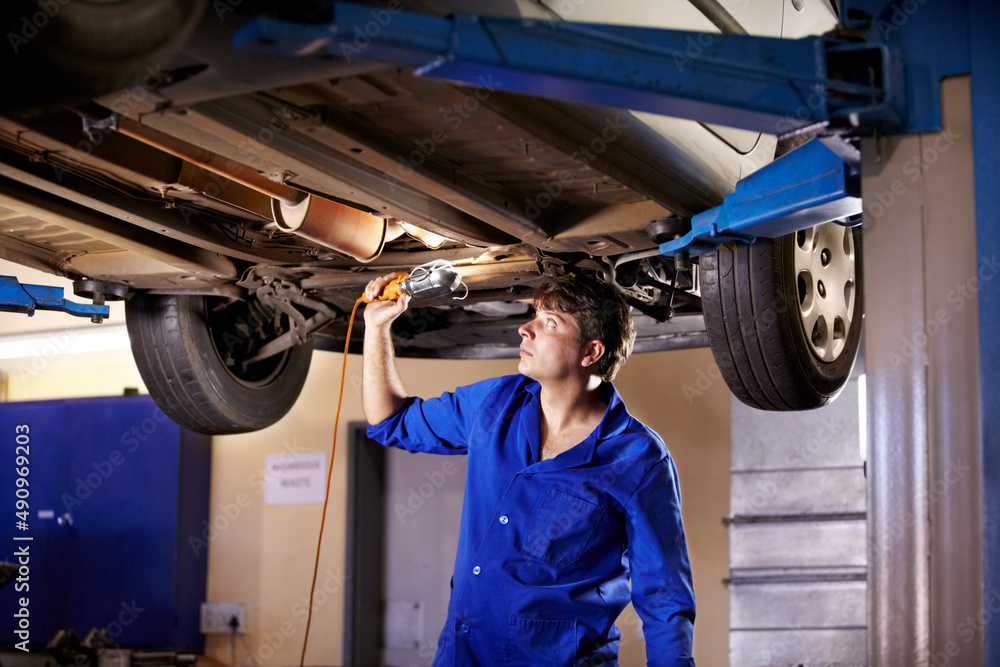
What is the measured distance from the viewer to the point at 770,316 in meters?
2.62

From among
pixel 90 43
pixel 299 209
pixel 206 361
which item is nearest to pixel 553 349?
pixel 299 209

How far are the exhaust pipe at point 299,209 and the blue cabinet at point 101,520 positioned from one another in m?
4.23

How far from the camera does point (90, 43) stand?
1.61m

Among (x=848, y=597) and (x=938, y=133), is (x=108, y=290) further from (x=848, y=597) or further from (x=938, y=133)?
(x=848, y=597)

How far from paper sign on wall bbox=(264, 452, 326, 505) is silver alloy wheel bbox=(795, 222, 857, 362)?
425 cm

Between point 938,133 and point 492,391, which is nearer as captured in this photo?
point 938,133

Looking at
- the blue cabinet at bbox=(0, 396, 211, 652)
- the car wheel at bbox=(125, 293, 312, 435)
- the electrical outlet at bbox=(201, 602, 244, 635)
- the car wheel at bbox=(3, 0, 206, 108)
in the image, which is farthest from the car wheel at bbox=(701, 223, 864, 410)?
the electrical outlet at bbox=(201, 602, 244, 635)

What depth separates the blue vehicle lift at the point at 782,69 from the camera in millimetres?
1405

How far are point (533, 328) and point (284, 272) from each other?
97cm

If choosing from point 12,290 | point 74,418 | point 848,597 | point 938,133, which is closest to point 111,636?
point 74,418

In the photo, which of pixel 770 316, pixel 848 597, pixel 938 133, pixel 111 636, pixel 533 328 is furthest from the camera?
pixel 111 636

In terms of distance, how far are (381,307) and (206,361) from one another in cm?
109

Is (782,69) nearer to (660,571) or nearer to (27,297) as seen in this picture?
(660,571)

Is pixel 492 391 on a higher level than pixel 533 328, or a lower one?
lower
